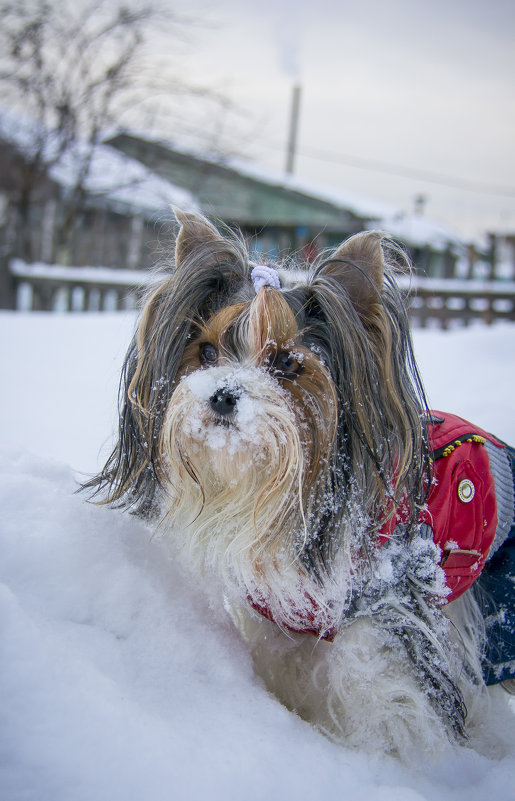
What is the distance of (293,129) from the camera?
21.0m

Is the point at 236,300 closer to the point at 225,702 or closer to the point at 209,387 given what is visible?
the point at 209,387

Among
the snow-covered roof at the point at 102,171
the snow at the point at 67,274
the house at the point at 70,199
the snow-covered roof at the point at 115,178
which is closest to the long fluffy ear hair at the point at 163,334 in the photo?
the snow at the point at 67,274

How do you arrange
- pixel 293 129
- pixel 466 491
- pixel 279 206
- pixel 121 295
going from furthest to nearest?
pixel 293 129, pixel 279 206, pixel 121 295, pixel 466 491

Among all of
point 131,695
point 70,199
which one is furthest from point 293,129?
point 131,695

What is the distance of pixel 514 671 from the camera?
1.78m

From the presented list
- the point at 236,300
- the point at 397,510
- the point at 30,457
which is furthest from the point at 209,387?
the point at 30,457

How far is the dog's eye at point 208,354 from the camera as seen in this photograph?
1533 mm

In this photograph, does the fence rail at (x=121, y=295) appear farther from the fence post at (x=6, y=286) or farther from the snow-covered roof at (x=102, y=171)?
the snow-covered roof at (x=102, y=171)

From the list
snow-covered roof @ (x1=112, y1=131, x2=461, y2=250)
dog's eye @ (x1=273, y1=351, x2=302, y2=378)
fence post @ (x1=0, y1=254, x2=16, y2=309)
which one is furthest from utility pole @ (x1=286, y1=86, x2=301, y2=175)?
dog's eye @ (x1=273, y1=351, x2=302, y2=378)

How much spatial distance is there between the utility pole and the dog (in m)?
20.2

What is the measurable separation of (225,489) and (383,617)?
55cm

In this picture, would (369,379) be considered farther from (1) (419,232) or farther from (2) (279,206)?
(2) (279,206)

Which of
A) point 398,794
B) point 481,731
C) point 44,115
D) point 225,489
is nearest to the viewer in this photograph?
point 398,794

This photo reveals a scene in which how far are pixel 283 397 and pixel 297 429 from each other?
88 millimetres
